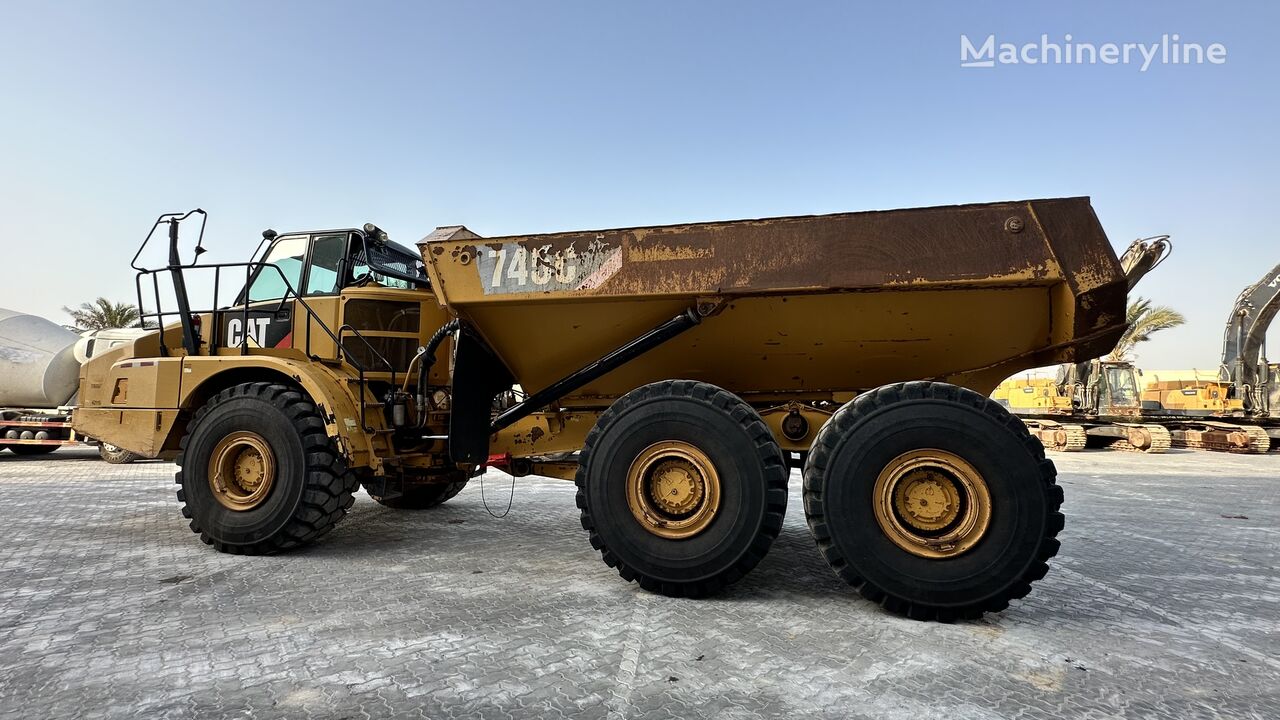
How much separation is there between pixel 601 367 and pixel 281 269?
2976 mm

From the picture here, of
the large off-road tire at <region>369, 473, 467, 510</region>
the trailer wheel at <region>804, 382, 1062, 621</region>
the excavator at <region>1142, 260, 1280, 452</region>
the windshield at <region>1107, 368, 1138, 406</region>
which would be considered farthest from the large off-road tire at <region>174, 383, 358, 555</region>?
the excavator at <region>1142, 260, 1280, 452</region>

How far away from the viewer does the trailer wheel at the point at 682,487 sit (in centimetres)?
351

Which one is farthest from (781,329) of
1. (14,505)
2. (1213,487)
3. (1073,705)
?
(1213,487)

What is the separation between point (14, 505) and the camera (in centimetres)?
671

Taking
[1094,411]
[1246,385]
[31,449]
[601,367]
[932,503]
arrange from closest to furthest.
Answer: [932,503] < [601,367] < [31,449] < [1246,385] < [1094,411]

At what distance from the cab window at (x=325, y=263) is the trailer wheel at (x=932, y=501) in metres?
3.94

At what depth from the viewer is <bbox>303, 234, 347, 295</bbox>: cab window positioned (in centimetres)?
523

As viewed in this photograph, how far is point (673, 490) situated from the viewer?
3.71 m

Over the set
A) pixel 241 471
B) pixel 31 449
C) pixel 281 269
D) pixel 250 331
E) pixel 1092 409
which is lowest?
pixel 31 449

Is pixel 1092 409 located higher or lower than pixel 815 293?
lower

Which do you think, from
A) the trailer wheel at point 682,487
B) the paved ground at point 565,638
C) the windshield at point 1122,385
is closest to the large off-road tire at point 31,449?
the paved ground at point 565,638

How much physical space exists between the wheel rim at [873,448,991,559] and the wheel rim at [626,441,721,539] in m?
0.88

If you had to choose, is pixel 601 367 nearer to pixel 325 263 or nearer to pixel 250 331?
pixel 325 263

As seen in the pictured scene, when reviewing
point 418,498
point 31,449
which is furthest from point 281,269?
point 31,449
